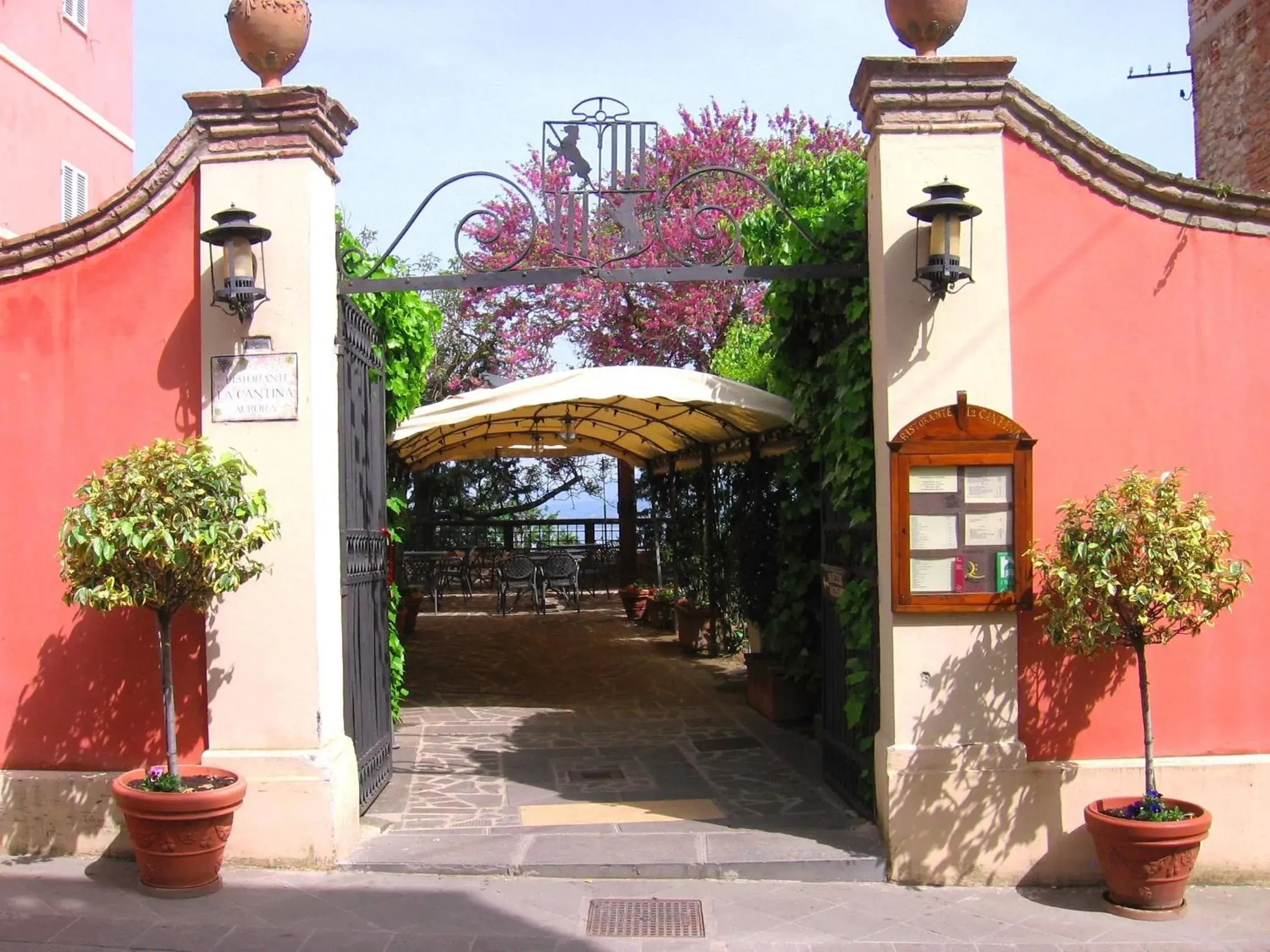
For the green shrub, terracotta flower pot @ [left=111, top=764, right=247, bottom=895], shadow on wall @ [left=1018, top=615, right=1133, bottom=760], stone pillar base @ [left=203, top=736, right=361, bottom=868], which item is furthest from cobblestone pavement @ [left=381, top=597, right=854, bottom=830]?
the green shrub

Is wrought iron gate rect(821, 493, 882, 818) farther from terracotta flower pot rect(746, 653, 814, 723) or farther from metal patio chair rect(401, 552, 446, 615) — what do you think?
metal patio chair rect(401, 552, 446, 615)

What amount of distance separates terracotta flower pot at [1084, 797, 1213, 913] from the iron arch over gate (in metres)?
1.26

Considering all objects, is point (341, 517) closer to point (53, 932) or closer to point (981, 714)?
point (53, 932)

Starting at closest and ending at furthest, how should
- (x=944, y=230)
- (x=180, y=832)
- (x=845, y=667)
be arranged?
(x=180, y=832)
(x=944, y=230)
(x=845, y=667)

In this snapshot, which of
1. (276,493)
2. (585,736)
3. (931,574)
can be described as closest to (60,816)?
(276,493)

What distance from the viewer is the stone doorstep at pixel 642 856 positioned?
5.24m

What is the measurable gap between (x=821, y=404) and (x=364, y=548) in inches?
110

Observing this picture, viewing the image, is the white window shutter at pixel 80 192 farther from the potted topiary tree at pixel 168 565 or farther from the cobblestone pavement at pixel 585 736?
the potted topiary tree at pixel 168 565

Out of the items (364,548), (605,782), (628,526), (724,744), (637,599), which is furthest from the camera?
(628,526)

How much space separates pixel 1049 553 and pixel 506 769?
12.7 ft

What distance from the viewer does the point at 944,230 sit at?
508cm

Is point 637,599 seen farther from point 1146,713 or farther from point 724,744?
point 1146,713

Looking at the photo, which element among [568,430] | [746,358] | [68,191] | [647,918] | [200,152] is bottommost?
[647,918]

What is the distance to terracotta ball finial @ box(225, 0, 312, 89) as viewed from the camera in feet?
17.8
